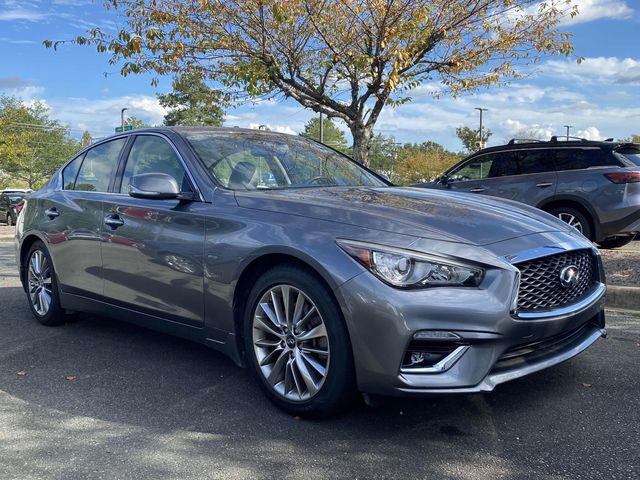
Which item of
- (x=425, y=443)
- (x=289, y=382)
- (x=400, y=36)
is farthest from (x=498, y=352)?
(x=400, y=36)

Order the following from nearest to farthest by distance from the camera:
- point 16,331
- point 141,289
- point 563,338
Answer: point 563,338 → point 141,289 → point 16,331

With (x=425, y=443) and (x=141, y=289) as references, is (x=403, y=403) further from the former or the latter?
(x=141, y=289)

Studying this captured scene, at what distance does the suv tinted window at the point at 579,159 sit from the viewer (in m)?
8.45

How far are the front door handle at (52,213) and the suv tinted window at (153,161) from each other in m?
0.95

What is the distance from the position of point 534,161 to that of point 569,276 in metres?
6.62

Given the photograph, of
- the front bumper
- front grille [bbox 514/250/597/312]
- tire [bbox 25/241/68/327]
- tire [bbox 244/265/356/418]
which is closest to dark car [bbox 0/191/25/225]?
tire [bbox 25/241/68/327]

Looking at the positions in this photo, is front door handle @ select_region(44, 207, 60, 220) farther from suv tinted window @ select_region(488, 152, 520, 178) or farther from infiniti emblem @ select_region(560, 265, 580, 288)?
suv tinted window @ select_region(488, 152, 520, 178)

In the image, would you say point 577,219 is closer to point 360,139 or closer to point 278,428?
point 360,139

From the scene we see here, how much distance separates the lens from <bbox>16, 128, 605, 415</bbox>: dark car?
2730 mm

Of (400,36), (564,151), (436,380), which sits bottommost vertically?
(436,380)

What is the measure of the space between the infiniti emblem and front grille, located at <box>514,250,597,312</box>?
0.05 feet

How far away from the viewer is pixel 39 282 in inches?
211

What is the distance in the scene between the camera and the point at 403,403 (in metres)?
3.37

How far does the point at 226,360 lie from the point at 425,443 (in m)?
1.85
